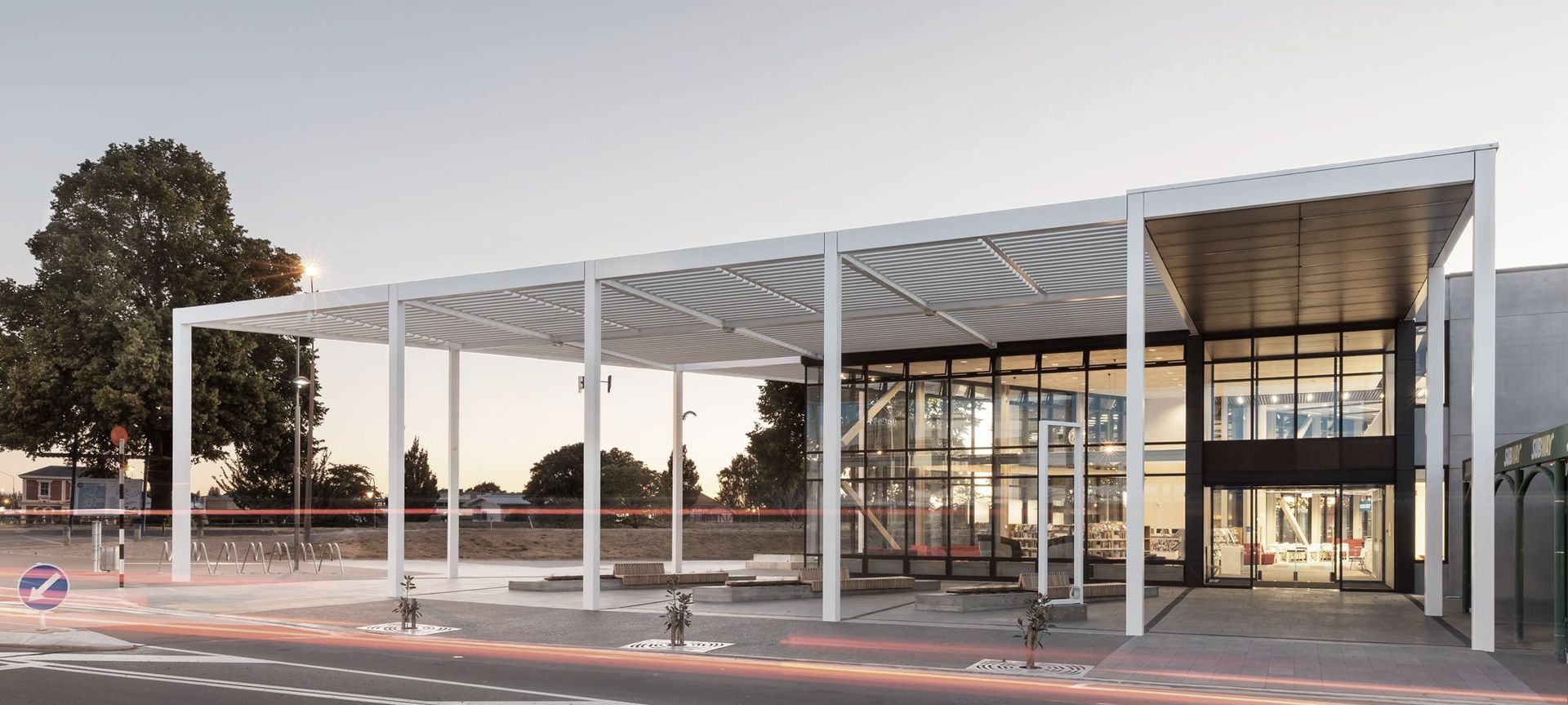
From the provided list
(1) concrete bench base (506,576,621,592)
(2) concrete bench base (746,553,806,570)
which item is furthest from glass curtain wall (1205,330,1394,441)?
(2) concrete bench base (746,553,806,570)

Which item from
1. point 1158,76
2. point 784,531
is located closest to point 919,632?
point 1158,76

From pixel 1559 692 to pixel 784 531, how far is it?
3908cm

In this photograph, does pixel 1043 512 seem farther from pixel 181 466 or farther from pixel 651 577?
pixel 181 466

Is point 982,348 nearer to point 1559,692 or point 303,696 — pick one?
point 1559,692

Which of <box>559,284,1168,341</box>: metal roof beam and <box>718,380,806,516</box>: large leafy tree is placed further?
<box>718,380,806,516</box>: large leafy tree

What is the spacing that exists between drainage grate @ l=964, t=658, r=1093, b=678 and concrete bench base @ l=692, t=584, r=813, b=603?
8.55 meters

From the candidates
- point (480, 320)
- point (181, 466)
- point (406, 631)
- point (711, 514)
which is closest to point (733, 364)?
point (480, 320)

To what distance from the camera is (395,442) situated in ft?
72.8

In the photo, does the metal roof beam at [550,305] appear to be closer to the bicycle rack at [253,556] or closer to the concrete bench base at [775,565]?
the bicycle rack at [253,556]

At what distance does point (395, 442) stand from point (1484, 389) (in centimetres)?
1786

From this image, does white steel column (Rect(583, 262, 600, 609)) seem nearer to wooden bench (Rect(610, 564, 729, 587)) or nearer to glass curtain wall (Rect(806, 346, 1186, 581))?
wooden bench (Rect(610, 564, 729, 587))

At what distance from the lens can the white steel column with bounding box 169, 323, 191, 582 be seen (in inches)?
977

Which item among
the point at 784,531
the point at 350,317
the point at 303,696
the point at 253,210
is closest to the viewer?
the point at 303,696

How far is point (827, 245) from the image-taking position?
59.8 ft
